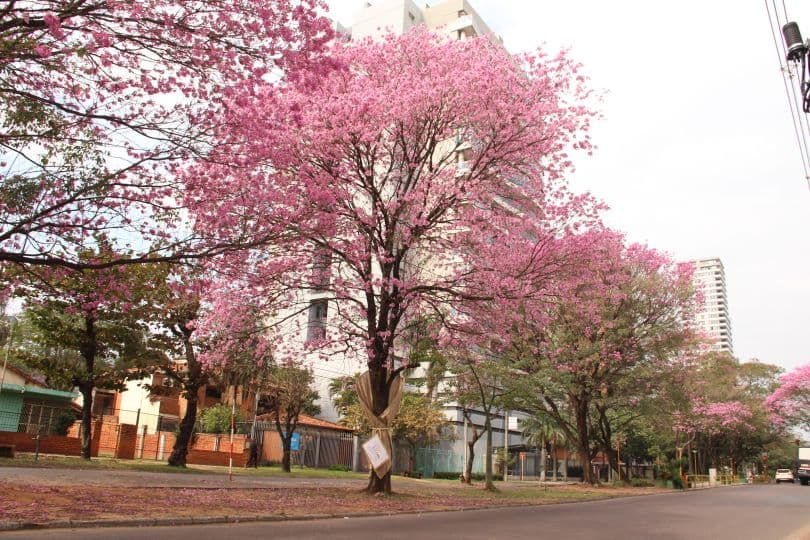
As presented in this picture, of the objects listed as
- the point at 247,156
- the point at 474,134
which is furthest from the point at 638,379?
the point at 247,156

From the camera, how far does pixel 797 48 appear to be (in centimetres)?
793

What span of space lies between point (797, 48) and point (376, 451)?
39.2 ft

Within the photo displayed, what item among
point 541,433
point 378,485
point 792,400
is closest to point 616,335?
point 378,485

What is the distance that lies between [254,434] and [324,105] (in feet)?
72.5

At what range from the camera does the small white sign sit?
15.4m

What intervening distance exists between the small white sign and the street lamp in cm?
1132

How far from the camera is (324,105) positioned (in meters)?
14.9

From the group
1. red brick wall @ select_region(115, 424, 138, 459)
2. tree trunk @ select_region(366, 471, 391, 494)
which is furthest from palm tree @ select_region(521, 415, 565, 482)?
tree trunk @ select_region(366, 471, 391, 494)

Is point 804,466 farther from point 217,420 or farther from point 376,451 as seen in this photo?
point 376,451

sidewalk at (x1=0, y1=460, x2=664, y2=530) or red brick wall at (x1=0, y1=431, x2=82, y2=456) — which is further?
red brick wall at (x1=0, y1=431, x2=82, y2=456)

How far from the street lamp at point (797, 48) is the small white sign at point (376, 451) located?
11.3 metres

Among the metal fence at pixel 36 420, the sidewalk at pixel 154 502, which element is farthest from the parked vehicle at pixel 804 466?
the metal fence at pixel 36 420

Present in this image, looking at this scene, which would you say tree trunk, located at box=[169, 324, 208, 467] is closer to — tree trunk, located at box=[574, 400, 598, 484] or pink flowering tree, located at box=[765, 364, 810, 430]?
tree trunk, located at box=[574, 400, 598, 484]

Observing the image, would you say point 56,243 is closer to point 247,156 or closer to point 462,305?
point 247,156
